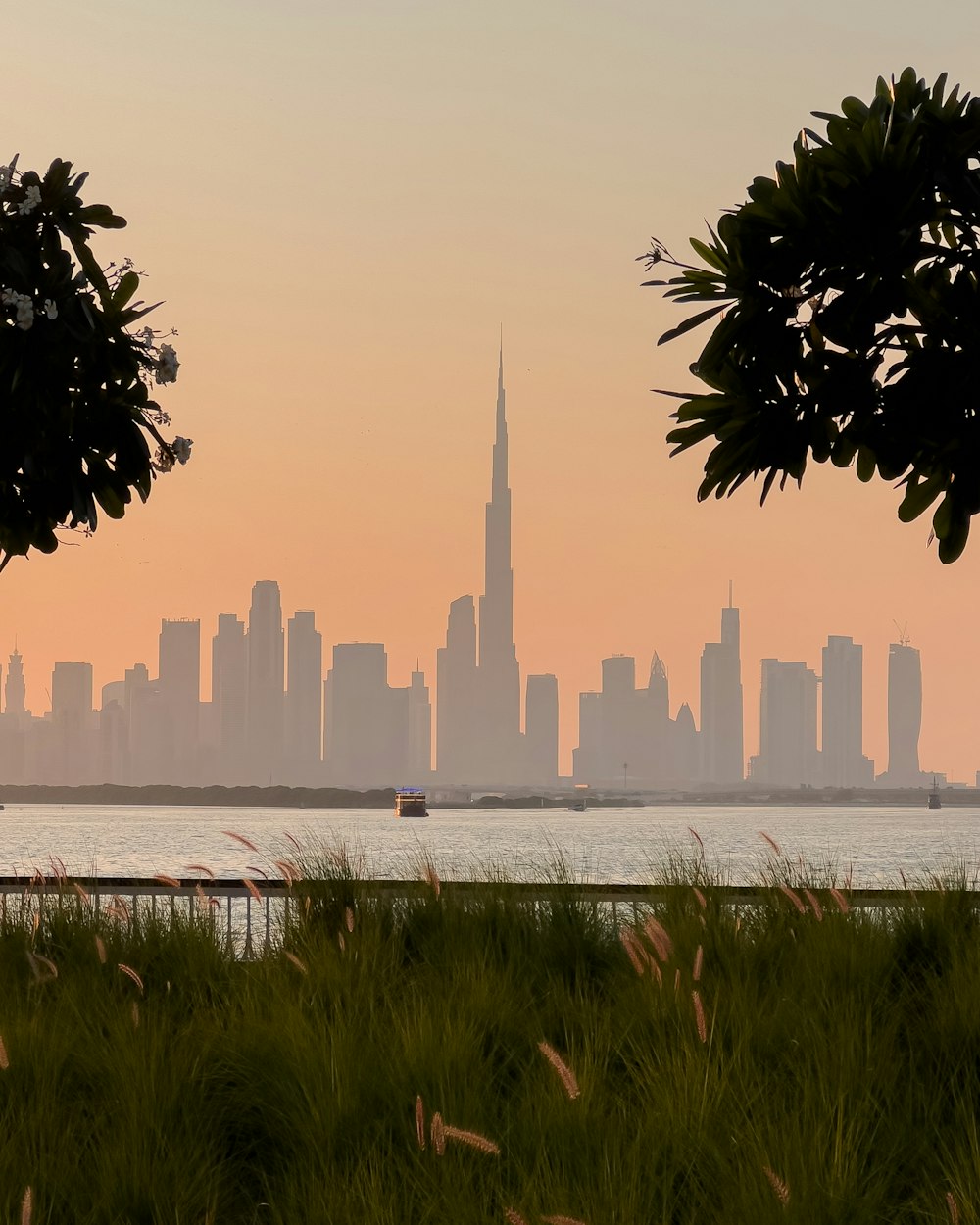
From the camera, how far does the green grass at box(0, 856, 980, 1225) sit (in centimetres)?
493

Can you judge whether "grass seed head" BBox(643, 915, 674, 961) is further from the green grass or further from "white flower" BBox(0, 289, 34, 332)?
"white flower" BBox(0, 289, 34, 332)

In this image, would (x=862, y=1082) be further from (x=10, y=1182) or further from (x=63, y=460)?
(x=63, y=460)

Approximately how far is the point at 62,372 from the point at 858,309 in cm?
400

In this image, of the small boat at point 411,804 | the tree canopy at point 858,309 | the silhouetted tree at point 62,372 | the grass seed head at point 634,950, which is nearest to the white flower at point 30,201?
the silhouetted tree at point 62,372

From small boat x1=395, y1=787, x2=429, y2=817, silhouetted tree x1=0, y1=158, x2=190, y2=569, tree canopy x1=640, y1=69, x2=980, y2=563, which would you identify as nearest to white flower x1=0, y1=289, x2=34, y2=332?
silhouetted tree x1=0, y1=158, x2=190, y2=569

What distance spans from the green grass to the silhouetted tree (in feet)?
8.24

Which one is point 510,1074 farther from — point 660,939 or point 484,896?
point 484,896

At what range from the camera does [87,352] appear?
796 centimetres

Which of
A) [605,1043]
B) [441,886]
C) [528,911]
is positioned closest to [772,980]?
[605,1043]

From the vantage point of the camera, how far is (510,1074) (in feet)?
20.7

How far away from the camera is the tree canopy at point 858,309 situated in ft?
22.7

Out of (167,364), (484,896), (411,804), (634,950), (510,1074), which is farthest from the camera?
(411,804)

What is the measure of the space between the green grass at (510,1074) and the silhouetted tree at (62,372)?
98.9 inches

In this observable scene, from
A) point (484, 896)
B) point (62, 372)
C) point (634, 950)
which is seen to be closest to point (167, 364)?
point (62, 372)
